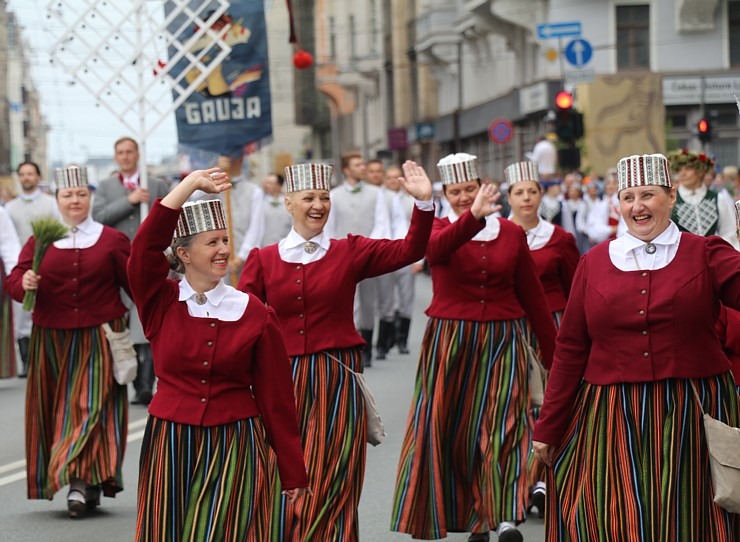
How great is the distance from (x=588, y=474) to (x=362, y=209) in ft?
34.8

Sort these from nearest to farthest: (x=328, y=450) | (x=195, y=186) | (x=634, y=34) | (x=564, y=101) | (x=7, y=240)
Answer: (x=195, y=186)
(x=328, y=450)
(x=7, y=240)
(x=564, y=101)
(x=634, y=34)

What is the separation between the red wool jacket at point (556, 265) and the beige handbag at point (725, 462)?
3655 mm

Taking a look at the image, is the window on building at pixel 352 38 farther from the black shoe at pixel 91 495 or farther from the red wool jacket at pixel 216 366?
the red wool jacket at pixel 216 366

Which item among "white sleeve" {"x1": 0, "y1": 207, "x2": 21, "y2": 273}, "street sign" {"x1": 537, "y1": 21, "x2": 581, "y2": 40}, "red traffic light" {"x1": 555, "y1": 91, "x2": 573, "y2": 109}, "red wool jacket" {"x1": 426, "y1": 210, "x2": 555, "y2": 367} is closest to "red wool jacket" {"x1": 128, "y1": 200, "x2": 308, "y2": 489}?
"red wool jacket" {"x1": 426, "y1": 210, "x2": 555, "y2": 367}

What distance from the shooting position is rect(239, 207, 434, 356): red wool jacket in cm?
721

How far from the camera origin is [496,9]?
41875 millimetres

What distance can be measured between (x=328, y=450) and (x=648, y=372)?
5.67ft

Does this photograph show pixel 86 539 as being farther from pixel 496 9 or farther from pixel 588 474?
pixel 496 9

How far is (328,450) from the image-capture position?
277 inches

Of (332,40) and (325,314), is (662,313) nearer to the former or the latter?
(325,314)

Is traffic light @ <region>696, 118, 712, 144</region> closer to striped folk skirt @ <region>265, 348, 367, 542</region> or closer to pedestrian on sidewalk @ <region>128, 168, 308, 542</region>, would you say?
striped folk skirt @ <region>265, 348, 367, 542</region>

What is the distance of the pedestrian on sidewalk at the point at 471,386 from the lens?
8078 mm

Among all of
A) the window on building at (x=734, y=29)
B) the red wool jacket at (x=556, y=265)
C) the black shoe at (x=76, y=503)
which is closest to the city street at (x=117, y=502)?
the black shoe at (x=76, y=503)

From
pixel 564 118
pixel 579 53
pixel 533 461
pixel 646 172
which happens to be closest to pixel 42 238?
pixel 533 461
